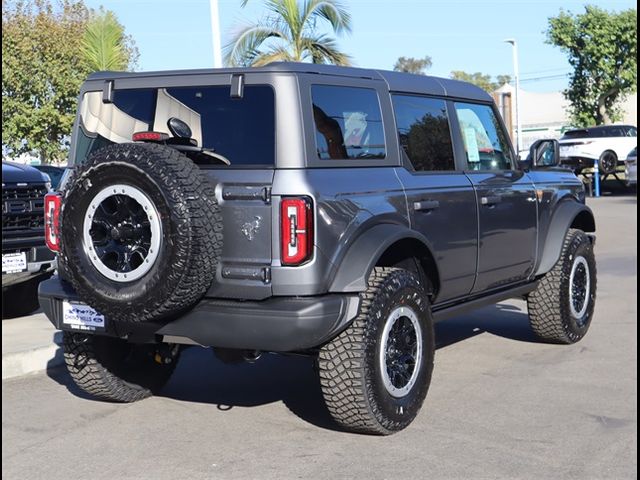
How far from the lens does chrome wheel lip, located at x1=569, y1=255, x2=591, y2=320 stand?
772 cm

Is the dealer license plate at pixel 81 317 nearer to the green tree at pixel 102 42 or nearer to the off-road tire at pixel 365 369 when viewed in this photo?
the off-road tire at pixel 365 369

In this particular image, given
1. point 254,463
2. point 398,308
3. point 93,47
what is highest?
point 93,47

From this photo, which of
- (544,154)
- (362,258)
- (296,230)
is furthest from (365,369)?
(544,154)

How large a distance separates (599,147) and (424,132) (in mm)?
22789

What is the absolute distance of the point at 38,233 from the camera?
27.6 feet

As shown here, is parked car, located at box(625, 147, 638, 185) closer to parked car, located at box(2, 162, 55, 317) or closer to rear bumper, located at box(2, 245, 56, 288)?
parked car, located at box(2, 162, 55, 317)

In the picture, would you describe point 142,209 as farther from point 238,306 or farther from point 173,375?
point 173,375

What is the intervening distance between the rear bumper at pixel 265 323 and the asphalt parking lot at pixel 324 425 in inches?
24.2

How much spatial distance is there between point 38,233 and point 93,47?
9788 millimetres

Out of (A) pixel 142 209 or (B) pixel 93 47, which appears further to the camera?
(B) pixel 93 47

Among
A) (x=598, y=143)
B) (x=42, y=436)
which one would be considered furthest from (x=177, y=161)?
(x=598, y=143)

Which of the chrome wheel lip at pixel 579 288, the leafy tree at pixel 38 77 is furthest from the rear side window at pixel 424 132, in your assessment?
the leafy tree at pixel 38 77

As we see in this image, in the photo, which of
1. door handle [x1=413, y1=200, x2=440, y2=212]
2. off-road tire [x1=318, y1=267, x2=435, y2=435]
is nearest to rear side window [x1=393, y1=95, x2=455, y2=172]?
door handle [x1=413, y1=200, x2=440, y2=212]

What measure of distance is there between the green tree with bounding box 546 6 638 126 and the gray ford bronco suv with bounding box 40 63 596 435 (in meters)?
31.2
